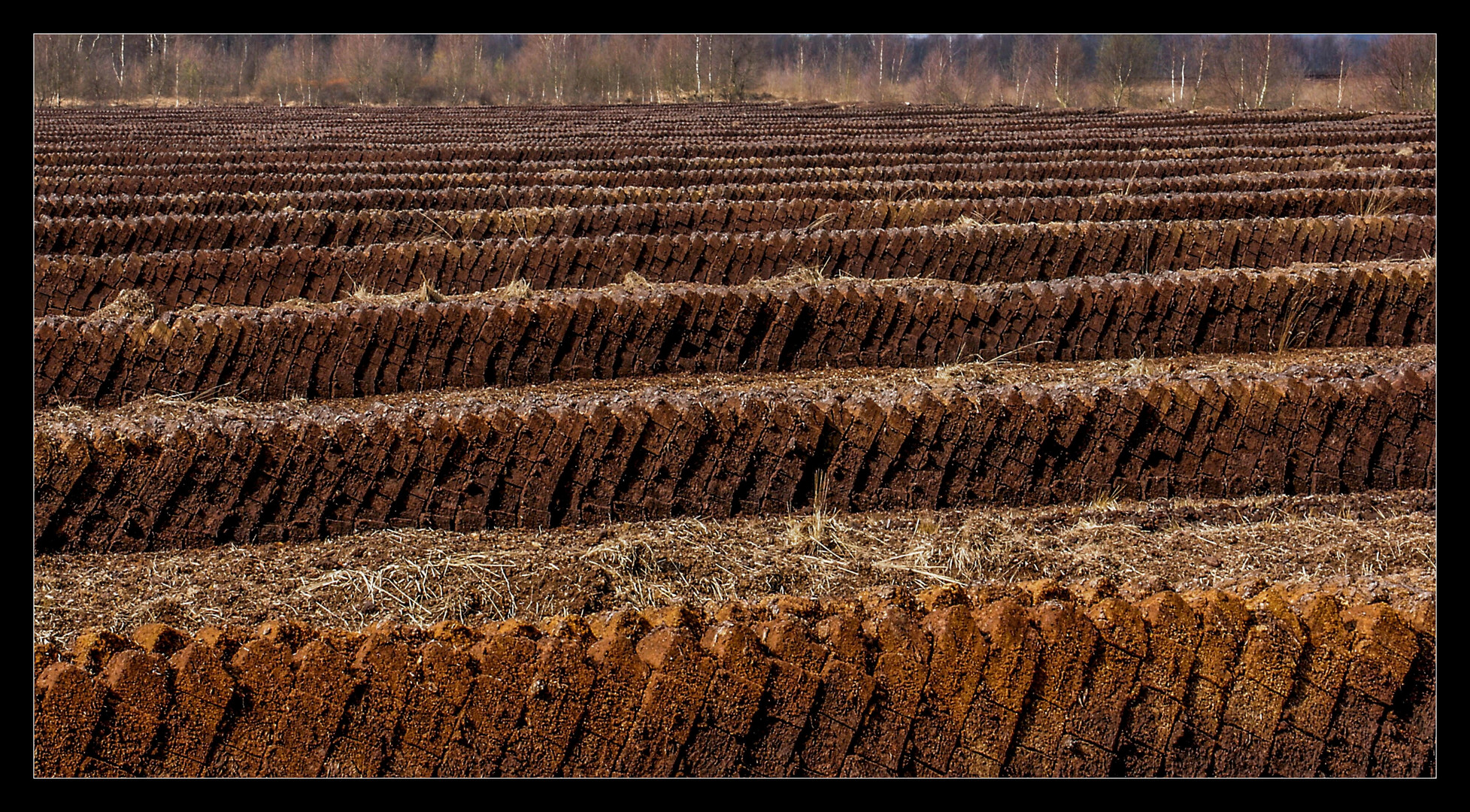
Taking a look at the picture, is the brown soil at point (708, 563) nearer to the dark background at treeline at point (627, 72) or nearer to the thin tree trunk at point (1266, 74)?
the thin tree trunk at point (1266, 74)

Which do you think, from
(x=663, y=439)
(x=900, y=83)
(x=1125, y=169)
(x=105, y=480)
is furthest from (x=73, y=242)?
(x=900, y=83)

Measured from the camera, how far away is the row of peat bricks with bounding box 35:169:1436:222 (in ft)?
46.1

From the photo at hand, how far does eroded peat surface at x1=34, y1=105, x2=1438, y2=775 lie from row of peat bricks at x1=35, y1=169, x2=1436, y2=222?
663 millimetres

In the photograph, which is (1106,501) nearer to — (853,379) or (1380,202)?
(853,379)

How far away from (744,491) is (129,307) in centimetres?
616

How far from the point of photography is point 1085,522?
568 centimetres

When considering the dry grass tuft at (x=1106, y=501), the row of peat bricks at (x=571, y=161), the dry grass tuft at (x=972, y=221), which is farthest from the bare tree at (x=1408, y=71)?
the dry grass tuft at (x=1106, y=501)

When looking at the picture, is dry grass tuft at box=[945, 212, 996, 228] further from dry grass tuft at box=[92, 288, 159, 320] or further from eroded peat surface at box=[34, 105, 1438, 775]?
dry grass tuft at box=[92, 288, 159, 320]

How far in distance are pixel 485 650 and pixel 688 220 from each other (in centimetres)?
984

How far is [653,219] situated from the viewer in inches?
507

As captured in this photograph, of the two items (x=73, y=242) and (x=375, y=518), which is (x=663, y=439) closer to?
(x=375, y=518)

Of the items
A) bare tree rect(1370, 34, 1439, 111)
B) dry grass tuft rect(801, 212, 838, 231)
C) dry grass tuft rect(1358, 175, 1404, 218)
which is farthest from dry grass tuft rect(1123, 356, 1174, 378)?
bare tree rect(1370, 34, 1439, 111)

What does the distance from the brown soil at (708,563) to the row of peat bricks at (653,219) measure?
7.07 meters

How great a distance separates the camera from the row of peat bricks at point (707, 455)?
5.71m
